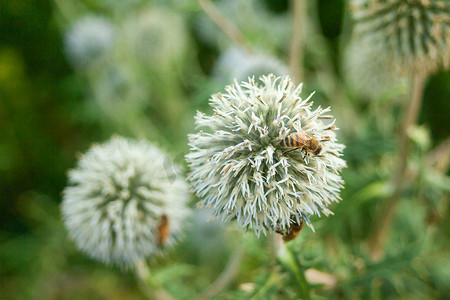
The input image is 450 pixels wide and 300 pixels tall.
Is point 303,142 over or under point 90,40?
under

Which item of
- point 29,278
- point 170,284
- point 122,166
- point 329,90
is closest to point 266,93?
point 122,166

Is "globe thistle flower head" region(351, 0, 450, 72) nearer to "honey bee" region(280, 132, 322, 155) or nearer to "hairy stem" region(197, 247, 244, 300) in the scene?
"honey bee" region(280, 132, 322, 155)

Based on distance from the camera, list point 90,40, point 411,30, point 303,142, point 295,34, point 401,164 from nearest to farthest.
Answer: point 303,142 → point 411,30 → point 401,164 → point 295,34 → point 90,40

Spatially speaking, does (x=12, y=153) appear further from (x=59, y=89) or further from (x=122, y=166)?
(x=122, y=166)

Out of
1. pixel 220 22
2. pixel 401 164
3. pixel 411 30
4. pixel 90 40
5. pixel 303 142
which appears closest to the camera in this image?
pixel 303 142

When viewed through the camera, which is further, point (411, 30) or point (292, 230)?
point (411, 30)

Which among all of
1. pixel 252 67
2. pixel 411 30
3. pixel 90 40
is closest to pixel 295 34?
pixel 252 67

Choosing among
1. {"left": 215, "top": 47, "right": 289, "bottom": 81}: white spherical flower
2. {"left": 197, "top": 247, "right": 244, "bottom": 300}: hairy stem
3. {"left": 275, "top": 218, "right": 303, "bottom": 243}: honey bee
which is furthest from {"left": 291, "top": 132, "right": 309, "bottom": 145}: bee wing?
{"left": 215, "top": 47, "right": 289, "bottom": 81}: white spherical flower

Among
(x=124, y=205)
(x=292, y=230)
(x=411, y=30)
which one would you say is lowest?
(x=292, y=230)

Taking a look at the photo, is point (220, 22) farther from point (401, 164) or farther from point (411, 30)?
point (401, 164)
